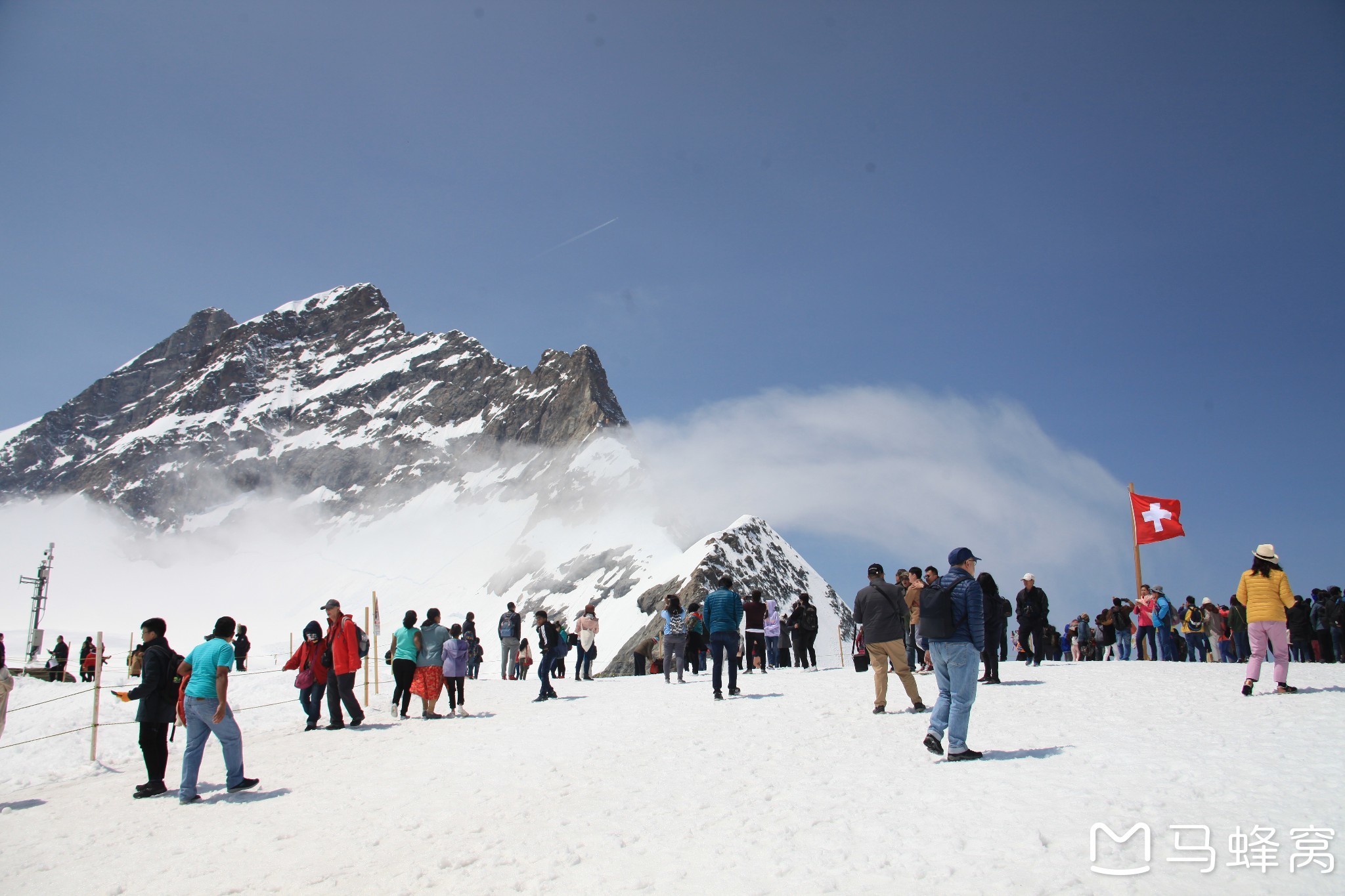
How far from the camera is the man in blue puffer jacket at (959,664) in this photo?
723cm

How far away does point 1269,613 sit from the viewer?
32.4 feet

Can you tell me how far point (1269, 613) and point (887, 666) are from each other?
4627 millimetres

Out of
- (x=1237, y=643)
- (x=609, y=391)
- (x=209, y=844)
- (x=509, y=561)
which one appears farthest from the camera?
(x=609, y=391)

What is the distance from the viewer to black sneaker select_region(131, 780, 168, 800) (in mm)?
8641

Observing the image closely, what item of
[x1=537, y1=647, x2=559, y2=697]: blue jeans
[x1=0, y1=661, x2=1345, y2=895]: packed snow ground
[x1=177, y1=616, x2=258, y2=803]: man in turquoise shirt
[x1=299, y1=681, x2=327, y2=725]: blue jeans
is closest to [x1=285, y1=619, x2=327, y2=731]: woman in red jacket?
[x1=299, y1=681, x2=327, y2=725]: blue jeans

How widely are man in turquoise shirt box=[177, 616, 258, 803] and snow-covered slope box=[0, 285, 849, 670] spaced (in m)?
51.3

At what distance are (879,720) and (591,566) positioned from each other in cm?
8475

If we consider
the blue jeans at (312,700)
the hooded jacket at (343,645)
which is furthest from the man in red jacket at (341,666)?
the blue jeans at (312,700)

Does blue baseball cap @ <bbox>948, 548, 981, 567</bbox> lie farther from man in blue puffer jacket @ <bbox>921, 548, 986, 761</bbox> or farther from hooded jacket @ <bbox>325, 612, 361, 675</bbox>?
hooded jacket @ <bbox>325, 612, 361, 675</bbox>

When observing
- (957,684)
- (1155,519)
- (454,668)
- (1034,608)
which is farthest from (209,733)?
(1155,519)

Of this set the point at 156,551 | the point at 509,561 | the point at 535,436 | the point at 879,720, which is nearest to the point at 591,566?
the point at 509,561

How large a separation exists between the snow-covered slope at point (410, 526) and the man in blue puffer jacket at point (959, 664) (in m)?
52.0

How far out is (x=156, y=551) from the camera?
17125cm

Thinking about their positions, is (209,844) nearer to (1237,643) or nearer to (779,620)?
(779,620)
